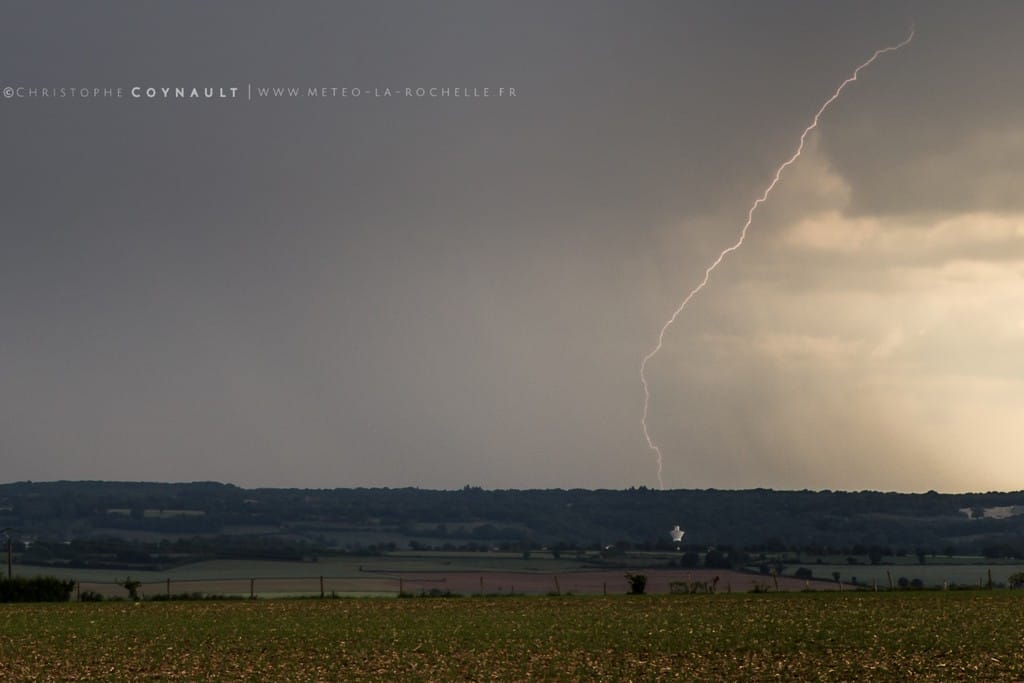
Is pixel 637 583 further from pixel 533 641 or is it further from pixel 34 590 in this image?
pixel 533 641

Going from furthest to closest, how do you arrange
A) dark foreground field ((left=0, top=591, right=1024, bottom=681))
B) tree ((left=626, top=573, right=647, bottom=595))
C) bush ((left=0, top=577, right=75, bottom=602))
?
tree ((left=626, top=573, right=647, bottom=595)) < bush ((left=0, top=577, right=75, bottom=602)) < dark foreground field ((left=0, top=591, right=1024, bottom=681))

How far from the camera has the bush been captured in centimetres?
9481

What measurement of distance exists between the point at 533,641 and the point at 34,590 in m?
48.8

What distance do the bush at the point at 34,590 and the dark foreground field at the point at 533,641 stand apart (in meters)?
9.58

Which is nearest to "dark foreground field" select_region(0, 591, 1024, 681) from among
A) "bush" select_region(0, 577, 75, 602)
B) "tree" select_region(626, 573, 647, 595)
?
"bush" select_region(0, 577, 75, 602)

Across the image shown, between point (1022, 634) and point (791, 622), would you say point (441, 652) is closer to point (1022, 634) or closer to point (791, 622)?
point (791, 622)

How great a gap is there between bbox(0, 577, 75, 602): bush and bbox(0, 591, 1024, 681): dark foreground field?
958cm

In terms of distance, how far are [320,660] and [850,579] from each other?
143 m

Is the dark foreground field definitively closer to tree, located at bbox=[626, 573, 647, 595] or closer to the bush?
the bush

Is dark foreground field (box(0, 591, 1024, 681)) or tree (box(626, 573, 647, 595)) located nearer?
dark foreground field (box(0, 591, 1024, 681))

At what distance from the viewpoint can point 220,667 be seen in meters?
50.5

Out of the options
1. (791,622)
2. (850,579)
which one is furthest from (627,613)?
(850,579)

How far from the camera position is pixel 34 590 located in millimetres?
95938

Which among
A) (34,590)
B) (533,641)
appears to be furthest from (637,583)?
(533,641)
